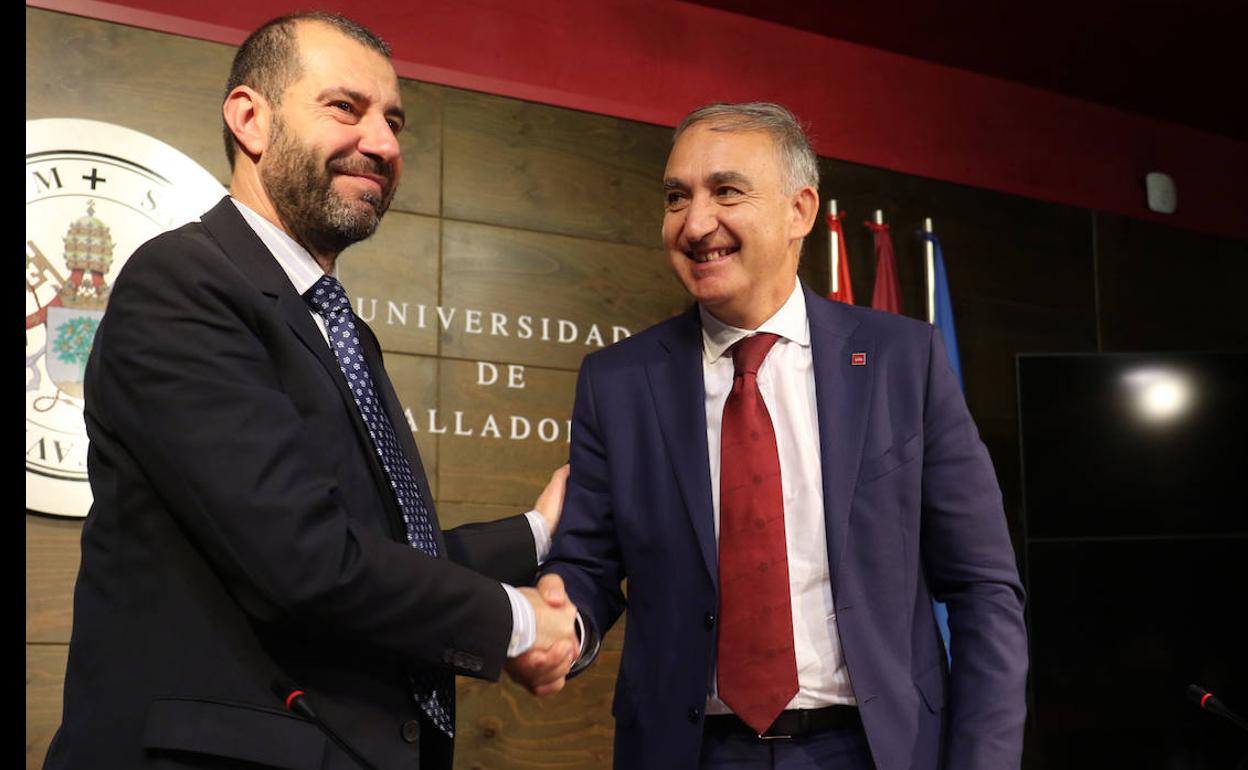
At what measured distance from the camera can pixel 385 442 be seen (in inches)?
72.6

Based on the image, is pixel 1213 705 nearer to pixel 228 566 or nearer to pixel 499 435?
pixel 228 566

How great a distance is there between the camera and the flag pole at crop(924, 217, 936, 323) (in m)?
5.06

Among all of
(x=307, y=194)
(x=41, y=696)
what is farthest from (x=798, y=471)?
(x=41, y=696)

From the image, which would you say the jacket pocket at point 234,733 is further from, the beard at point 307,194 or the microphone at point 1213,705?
the microphone at point 1213,705

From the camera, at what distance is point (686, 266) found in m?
2.38

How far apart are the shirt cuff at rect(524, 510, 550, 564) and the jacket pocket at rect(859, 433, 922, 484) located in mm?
641

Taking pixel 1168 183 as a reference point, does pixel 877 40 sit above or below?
above

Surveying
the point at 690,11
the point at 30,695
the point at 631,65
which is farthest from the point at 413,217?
the point at 30,695

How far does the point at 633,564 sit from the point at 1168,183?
474 centimetres

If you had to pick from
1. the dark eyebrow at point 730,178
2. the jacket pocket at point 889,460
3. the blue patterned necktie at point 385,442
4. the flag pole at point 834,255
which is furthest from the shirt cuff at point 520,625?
the flag pole at point 834,255

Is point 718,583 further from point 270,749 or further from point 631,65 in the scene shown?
point 631,65

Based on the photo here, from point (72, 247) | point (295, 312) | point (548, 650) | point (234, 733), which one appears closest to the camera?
point (234, 733)

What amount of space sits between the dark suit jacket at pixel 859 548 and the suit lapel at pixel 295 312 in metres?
0.53

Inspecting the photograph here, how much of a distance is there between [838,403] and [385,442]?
0.79 m
